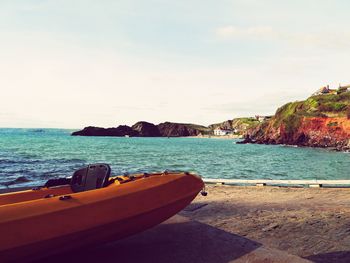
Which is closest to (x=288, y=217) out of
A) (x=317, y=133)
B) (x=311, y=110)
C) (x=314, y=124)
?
(x=317, y=133)

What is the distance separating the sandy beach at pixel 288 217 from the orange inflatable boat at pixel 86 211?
215 cm

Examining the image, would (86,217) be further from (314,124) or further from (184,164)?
(314,124)

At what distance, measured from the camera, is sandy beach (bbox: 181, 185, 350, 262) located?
6922 mm

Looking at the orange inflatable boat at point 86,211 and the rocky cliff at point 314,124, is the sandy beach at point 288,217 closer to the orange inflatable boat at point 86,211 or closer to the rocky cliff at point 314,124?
the orange inflatable boat at point 86,211

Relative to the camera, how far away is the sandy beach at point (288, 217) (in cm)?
692

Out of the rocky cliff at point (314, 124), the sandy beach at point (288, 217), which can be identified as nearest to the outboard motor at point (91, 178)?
the sandy beach at point (288, 217)

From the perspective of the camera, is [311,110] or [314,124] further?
[311,110]

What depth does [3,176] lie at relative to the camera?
23375 mm

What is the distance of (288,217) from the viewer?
9039 mm

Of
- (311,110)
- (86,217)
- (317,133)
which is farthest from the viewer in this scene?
(311,110)

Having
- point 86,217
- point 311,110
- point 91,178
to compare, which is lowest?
point 86,217

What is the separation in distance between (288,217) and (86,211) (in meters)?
5.89

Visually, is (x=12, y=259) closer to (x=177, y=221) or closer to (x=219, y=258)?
(x=219, y=258)

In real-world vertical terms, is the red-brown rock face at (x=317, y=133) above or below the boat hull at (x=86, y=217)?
above
